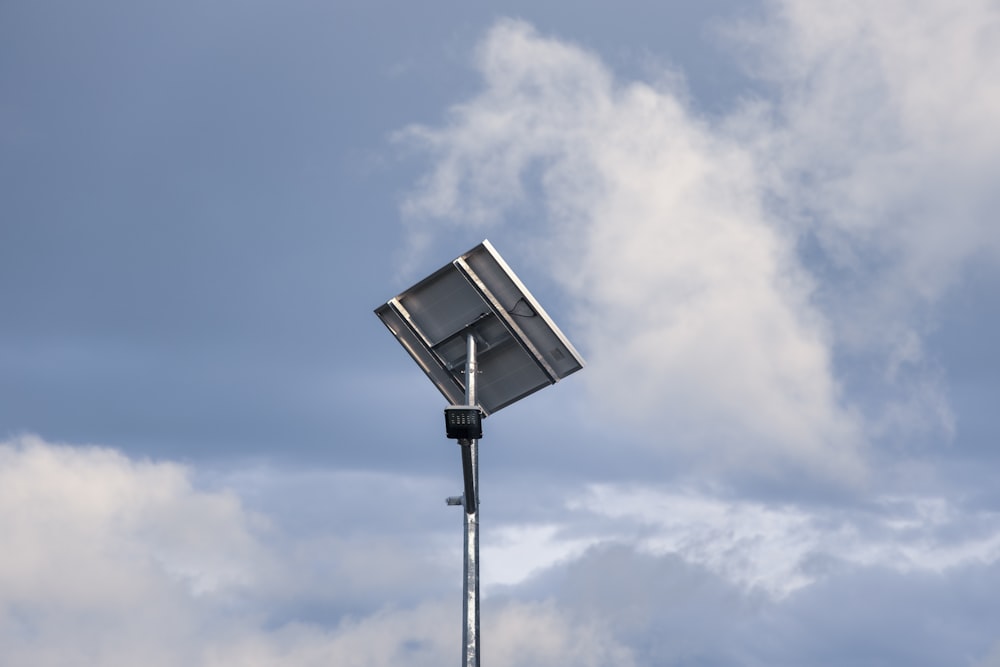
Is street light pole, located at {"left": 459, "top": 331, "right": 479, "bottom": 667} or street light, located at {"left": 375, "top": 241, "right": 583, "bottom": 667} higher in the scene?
street light, located at {"left": 375, "top": 241, "right": 583, "bottom": 667}

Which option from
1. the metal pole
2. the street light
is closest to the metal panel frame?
the street light

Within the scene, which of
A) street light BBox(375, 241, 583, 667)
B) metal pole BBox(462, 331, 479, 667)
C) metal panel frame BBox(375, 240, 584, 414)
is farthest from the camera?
metal panel frame BBox(375, 240, 584, 414)

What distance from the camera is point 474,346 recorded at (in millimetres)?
31375

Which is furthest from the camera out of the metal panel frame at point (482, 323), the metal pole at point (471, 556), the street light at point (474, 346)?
the metal panel frame at point (482, 323)

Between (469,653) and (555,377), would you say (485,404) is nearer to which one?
(555,377)

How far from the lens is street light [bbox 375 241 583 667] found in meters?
29.3

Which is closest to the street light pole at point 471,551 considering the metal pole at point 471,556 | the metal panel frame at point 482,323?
the metal pole at point 471,556

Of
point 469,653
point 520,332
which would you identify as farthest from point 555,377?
point 469,653

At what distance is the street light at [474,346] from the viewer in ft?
96.3

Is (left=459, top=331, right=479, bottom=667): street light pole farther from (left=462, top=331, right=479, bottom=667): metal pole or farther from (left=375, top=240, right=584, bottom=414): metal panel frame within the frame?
(left=375, top=240, right=584, bottom=414): metal panel frame

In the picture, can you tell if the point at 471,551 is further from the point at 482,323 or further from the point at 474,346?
the point at 482,323

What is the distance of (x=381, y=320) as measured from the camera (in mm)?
32438

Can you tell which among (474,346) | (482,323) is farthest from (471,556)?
(482,323)

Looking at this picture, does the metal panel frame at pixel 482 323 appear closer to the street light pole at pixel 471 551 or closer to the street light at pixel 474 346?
the street light at pixel 474 346
